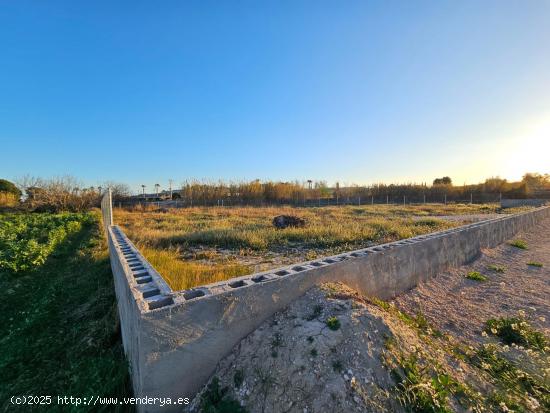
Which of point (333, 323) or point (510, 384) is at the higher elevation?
point (333, 323)

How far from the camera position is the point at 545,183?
127ft

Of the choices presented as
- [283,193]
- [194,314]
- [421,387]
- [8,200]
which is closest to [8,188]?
[8,200]

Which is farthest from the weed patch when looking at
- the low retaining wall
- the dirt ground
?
the low retaining wall

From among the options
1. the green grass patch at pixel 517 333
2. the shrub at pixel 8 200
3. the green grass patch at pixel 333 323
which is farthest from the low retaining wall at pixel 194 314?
the shrub at pixel 8 200

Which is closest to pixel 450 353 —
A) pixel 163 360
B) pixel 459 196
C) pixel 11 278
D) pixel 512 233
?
pixel 163 360

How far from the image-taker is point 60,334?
3.44 meters

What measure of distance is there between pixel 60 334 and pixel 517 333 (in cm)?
526

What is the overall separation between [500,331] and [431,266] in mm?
1728

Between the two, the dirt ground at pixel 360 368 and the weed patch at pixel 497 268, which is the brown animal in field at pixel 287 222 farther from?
the dirt ground at pixel 360 368

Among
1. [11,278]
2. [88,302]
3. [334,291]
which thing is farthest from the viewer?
[11,278]

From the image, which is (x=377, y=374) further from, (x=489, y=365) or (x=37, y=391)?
(x=37, y=391)

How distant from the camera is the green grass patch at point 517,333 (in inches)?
119

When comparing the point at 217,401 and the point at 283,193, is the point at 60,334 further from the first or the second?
the point at 283,193

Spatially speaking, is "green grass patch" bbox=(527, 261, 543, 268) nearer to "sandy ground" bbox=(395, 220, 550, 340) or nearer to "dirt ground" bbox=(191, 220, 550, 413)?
"sandy ground" bbox=(395, 220, 550, 340)
